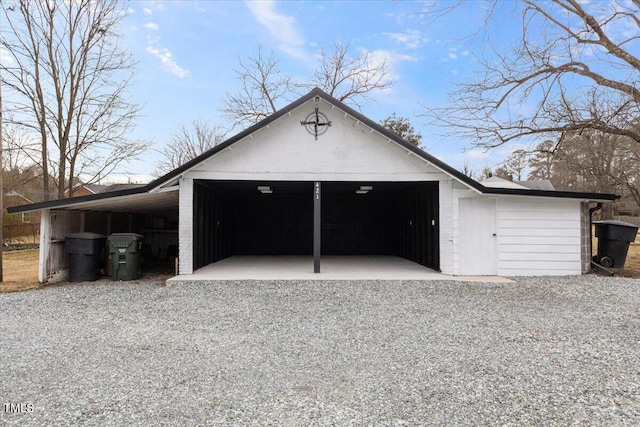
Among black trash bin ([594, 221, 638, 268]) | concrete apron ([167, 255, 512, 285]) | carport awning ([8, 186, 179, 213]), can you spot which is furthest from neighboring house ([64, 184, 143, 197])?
black trash bin ([594, 221, 638, 268])

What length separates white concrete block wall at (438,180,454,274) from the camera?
388 inches

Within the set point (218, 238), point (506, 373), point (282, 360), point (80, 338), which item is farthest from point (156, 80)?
point (506, 373)

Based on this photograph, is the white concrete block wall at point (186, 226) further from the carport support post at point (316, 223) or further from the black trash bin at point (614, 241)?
the black trash bin at point (614, 241)

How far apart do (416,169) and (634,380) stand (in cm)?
684

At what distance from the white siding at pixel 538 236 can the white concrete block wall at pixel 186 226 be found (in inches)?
308

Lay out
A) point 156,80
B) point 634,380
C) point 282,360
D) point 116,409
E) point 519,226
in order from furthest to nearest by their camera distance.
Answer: point 156,80 → point 519,226 → point 282,360 → point 634,380 → point 116,409

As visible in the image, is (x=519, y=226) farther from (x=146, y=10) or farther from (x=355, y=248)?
(x=146, y=10)

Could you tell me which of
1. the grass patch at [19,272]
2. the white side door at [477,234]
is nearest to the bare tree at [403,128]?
the white side door at [477,234]

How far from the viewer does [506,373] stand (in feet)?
12.5

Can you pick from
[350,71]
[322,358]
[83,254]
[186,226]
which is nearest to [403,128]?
[350,71]

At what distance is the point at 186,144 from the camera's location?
1240 inches

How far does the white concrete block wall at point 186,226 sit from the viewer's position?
9.48 meters

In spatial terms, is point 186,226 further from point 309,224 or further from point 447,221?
point 309,224

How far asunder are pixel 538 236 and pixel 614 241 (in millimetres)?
2638
